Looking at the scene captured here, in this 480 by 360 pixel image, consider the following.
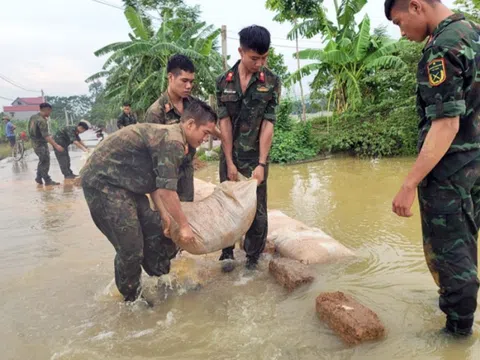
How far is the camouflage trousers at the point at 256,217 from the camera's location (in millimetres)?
3121

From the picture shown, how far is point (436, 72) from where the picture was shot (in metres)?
1.77

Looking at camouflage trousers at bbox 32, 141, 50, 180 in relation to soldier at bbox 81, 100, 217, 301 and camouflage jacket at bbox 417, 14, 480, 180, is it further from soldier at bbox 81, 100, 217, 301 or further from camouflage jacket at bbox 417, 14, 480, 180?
camouflage jacket at bbox 417, 14, 480, 180

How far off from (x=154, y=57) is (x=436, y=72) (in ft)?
34.3

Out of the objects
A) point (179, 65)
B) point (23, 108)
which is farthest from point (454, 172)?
point (23, 108)

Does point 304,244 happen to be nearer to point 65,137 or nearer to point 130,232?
point 130,232

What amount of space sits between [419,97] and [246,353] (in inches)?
63.9

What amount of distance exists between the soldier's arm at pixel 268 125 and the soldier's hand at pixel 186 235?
891 mm

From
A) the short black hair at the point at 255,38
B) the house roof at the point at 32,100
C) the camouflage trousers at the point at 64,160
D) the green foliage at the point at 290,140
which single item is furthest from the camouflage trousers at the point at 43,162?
the house roof at the point at 32,100

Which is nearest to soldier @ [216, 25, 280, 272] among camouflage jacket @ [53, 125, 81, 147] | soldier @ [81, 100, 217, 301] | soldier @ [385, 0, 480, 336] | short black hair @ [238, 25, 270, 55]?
short black hair @ [238, 25, 270, 55]

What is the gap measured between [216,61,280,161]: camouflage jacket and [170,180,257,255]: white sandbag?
0.44 m

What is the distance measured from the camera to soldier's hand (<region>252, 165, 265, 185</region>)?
2961 millimetres

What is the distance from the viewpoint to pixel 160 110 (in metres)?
3.04

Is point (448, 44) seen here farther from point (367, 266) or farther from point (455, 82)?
point (367, 266)

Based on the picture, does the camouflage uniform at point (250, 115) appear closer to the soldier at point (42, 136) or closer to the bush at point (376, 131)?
the soldier at point (42, 136)
